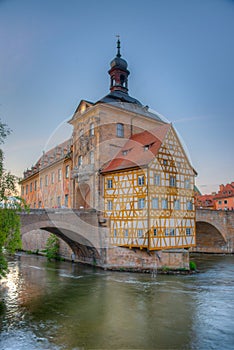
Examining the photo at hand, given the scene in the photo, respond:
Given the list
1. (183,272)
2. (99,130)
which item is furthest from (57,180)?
(183,272)

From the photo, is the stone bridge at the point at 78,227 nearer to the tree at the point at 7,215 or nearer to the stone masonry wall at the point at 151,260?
the stone masonry wall at the point at 151,260

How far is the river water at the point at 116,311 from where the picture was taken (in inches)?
393

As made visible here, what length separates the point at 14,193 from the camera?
11922mm

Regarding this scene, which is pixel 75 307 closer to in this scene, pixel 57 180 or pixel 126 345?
pixel 126 345

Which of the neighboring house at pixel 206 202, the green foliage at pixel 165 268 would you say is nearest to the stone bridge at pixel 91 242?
the green foliage at pixel 165 268

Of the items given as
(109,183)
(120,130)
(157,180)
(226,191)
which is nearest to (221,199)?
(226,191)

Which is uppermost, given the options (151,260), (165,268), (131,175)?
(131,175)

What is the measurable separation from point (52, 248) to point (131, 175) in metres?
11.2

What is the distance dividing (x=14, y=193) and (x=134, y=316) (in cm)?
648

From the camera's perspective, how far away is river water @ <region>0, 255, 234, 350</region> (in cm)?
998

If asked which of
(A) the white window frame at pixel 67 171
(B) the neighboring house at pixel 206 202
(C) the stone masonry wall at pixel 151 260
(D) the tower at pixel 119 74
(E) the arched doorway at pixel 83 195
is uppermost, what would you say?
(D) the tower at pixel 119 74

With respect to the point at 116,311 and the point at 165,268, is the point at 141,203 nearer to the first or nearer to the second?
the point at 165,268

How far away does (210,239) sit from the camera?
33219mm

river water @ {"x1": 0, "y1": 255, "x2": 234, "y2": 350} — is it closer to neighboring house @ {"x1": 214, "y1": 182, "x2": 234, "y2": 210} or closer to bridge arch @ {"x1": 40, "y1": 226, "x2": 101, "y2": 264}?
bridge arch @ {"x1": 40, "y1": 226, "x2": 101, "y2": 264}
